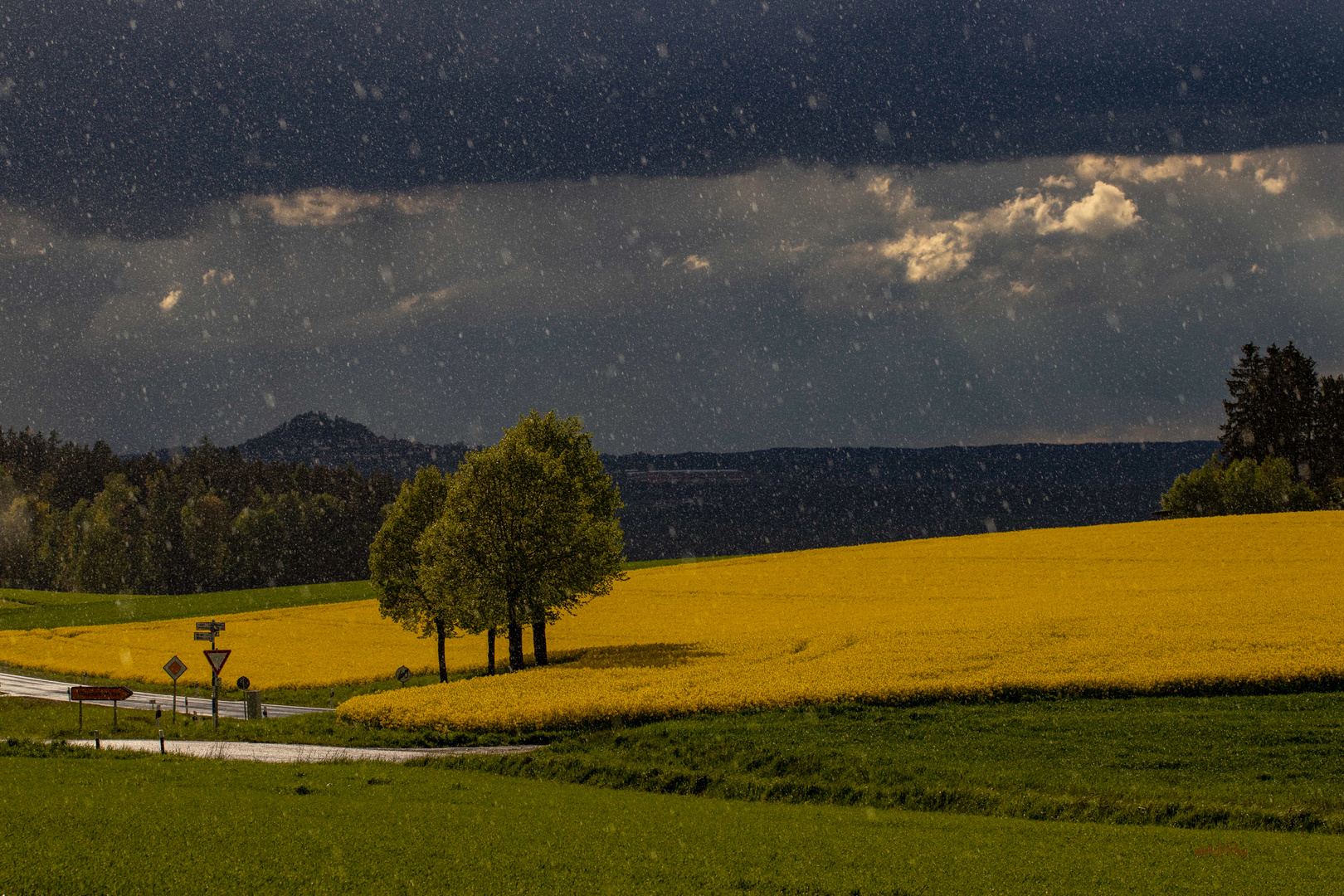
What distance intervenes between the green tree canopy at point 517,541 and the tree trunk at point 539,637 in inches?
5.7

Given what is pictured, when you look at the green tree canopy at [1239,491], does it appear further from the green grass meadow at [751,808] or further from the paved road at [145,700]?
the paved road at [145,700]

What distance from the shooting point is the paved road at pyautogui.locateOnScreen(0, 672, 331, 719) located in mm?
42938

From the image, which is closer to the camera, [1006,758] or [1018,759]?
[1018,759]

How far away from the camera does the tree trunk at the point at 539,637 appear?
45.5m

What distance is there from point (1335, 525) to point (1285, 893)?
219 feet

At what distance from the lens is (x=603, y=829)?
1669cm

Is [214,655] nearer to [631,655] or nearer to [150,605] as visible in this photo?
[631,655]

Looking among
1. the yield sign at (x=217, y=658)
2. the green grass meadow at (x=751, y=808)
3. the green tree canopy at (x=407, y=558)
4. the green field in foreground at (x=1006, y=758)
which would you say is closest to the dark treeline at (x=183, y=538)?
the green tree canopy at (x=407, y=558)

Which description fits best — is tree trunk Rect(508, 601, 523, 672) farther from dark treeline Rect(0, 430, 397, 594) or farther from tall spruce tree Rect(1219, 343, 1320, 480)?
dark treeline Rect(0, 430, 397, 594)

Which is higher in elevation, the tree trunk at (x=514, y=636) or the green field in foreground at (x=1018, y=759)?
Answer: the tree trunk at (x=514, y=636)

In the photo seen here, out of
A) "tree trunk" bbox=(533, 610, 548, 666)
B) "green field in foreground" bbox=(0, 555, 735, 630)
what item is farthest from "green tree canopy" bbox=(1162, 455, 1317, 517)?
"tree trunk" bbox=(533, 610, 548, 666)

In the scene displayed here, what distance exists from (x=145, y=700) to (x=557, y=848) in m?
42.0

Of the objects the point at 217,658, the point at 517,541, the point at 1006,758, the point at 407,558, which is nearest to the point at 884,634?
the point at 517,541

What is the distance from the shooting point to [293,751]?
96.6 ft
